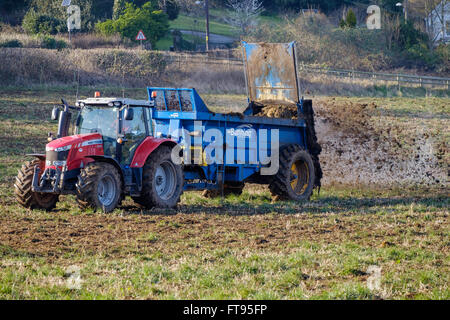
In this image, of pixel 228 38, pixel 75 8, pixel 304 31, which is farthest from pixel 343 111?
pixel 228 38

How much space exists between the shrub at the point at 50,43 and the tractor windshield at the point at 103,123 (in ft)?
91.0

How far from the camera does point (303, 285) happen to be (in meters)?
7.74

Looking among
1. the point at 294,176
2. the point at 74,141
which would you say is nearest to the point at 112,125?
the point at 74,141

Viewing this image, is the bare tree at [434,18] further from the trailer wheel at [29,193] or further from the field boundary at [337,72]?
the trailer wheel at [29,193]

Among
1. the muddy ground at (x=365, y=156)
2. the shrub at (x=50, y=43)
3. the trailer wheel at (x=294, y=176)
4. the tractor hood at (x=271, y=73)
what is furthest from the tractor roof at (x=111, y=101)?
the shrub at (x=50, y=43)

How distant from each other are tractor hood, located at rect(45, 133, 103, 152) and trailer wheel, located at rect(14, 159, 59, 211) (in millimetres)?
625

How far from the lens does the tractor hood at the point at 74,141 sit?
1231 cm

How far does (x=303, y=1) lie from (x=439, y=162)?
166ft

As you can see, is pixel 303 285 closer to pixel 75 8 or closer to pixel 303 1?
pixel 75 8

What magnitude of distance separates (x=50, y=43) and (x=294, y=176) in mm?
28069

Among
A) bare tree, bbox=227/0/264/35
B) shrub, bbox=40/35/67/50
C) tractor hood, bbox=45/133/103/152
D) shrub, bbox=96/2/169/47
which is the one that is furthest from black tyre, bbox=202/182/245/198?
bare tree, bbox=227/0/264/35

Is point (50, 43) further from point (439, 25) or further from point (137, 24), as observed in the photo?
point (439, 25)

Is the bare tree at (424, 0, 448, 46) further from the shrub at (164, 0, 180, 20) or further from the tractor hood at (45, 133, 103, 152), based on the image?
the tractor hood at (45, 133, 103, 152)

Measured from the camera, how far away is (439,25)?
2539 inches
